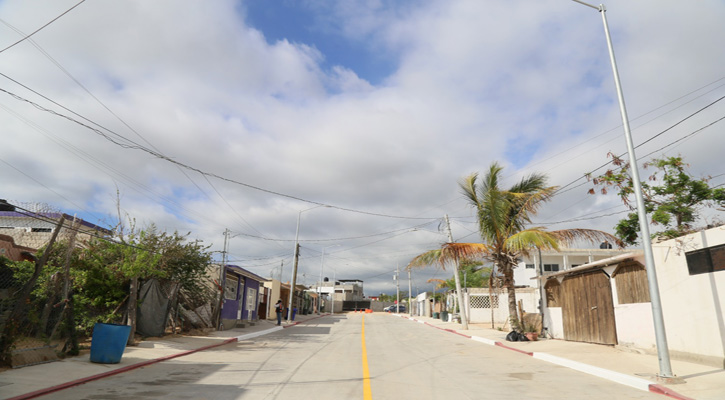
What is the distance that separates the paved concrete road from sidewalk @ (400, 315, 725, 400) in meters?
0.40

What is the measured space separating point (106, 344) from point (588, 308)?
51.4ft

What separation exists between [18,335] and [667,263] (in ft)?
51.8

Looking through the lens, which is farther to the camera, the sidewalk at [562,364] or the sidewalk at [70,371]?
the sidewalk at [562,364]

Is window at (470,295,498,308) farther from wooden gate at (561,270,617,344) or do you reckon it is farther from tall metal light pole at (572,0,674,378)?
tall metal light pole at (572,0,674,378)

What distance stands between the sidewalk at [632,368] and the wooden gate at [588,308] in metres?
0.46

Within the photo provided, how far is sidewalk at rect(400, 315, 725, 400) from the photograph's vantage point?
7.75m

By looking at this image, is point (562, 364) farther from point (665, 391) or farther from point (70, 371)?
point (70, 371)

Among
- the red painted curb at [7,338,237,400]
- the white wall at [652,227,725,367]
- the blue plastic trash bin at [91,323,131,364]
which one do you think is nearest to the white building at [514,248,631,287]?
the white wall at [652,227,725,367]

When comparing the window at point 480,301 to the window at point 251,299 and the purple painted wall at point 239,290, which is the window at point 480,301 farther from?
the window at point 251,299

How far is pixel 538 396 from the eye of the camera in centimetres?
737

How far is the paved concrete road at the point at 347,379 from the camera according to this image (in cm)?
736

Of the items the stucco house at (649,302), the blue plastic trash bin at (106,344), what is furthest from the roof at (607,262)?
the blue plastic trash bin at (106,344)

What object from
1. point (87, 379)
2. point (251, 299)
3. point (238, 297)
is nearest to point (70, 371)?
point (87, 379)

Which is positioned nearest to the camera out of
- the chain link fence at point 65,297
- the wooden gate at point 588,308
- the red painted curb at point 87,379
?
the red painted curb at point 87,379
